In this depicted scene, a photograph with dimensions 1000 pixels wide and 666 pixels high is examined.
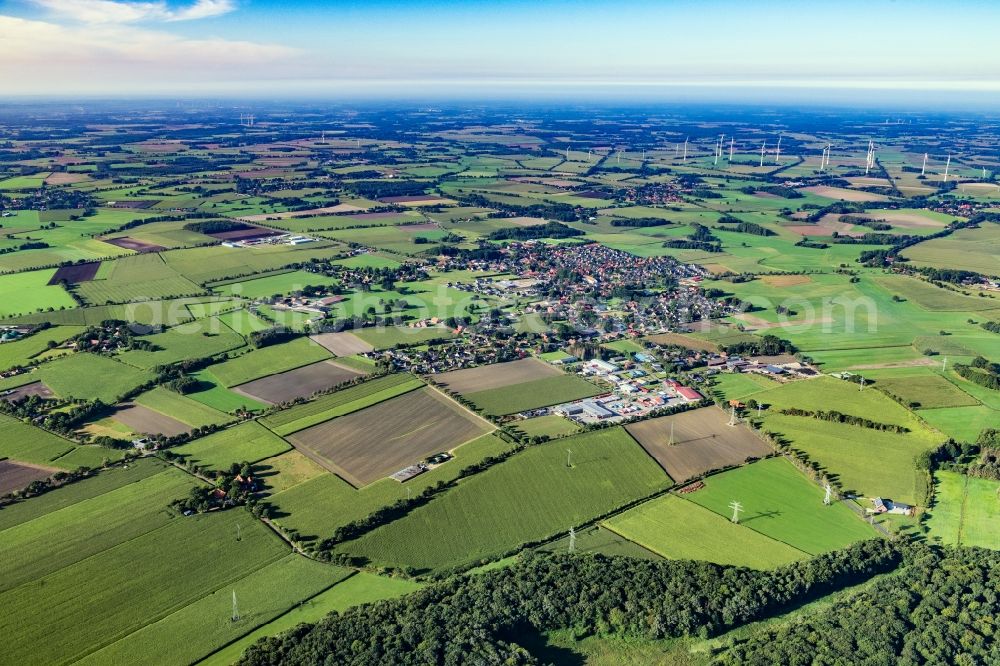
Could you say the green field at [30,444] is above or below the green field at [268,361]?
below

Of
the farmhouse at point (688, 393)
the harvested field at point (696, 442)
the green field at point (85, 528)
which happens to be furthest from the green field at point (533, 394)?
the green field at point (85, 528)

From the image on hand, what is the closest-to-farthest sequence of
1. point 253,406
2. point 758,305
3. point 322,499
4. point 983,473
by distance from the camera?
point 322,499 → point 983,473 → point 253,406 → point 758,305

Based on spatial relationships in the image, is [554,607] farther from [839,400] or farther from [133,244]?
[133,244]

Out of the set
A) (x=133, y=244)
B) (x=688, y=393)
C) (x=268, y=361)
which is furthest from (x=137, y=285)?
(x=688, y=393)

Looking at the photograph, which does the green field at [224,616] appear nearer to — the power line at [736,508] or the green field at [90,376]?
the power line at [736,508]

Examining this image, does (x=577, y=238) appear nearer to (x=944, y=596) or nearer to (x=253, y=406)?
(x=253, y=406)

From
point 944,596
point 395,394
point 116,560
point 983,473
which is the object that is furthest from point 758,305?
point 116,560
